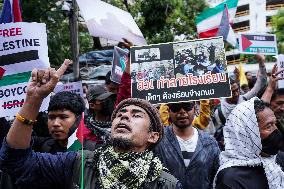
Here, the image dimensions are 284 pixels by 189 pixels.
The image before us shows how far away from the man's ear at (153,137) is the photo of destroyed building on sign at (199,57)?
1268 millimetres

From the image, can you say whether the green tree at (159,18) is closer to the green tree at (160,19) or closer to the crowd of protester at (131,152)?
the green tree at (160,19)

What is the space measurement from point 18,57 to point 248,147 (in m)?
1.89

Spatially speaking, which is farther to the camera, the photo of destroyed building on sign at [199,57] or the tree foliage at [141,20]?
the tree foliage at [141,20]

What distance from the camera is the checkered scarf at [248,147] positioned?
2.72 m

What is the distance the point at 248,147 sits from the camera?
2738 millimetres

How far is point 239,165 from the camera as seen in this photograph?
8.95ft

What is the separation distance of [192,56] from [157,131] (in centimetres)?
139

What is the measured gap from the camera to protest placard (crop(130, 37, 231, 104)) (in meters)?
3.84

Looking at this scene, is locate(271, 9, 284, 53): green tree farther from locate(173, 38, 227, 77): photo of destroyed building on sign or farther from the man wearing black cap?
the man wearing black cap

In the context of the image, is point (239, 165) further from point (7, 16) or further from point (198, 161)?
point (7, 16)

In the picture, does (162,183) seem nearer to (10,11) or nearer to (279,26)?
(10,11)

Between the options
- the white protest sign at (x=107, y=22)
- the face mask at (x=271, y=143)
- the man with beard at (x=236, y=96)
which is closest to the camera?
the face mask at (x=271, y=143)

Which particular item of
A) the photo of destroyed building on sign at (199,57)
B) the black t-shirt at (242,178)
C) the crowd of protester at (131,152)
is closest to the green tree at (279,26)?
the photo of destroyed building on sign at (199,57)

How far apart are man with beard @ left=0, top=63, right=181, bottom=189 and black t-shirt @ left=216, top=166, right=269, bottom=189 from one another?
34 cm
